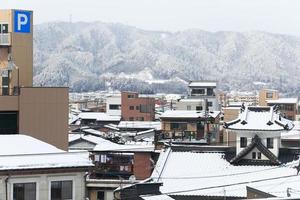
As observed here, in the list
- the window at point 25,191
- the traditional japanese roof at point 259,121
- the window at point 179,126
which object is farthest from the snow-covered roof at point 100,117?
the window at point 25,191

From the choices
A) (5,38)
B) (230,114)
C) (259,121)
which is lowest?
(230,114)

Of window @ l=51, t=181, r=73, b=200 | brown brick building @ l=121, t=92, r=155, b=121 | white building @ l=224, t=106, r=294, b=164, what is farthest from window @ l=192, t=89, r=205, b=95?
window @ l=51, t=181, r=73, b=200

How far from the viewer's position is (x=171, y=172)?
2886cm

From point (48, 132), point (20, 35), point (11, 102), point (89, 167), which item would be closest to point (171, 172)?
point (48, 132)

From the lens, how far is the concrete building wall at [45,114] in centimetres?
2891

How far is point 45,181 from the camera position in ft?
52.4

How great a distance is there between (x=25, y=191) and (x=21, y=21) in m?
16.9

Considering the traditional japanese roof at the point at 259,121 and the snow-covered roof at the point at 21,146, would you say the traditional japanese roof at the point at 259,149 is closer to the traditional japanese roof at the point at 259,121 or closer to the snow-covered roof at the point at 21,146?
the traditional japanese roof at the point at 259,121

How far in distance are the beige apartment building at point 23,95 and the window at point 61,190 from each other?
1315 cm

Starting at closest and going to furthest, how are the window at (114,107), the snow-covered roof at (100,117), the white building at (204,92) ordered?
the white building at (204,92)
the snow-covered roof at (100,117)
the window at (114,107)

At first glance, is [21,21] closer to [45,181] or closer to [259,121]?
[259,121]

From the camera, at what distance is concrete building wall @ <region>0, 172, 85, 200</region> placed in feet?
51.3

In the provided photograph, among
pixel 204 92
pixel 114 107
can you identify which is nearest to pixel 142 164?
pixel 204 92

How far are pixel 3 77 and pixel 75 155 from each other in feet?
52.0
